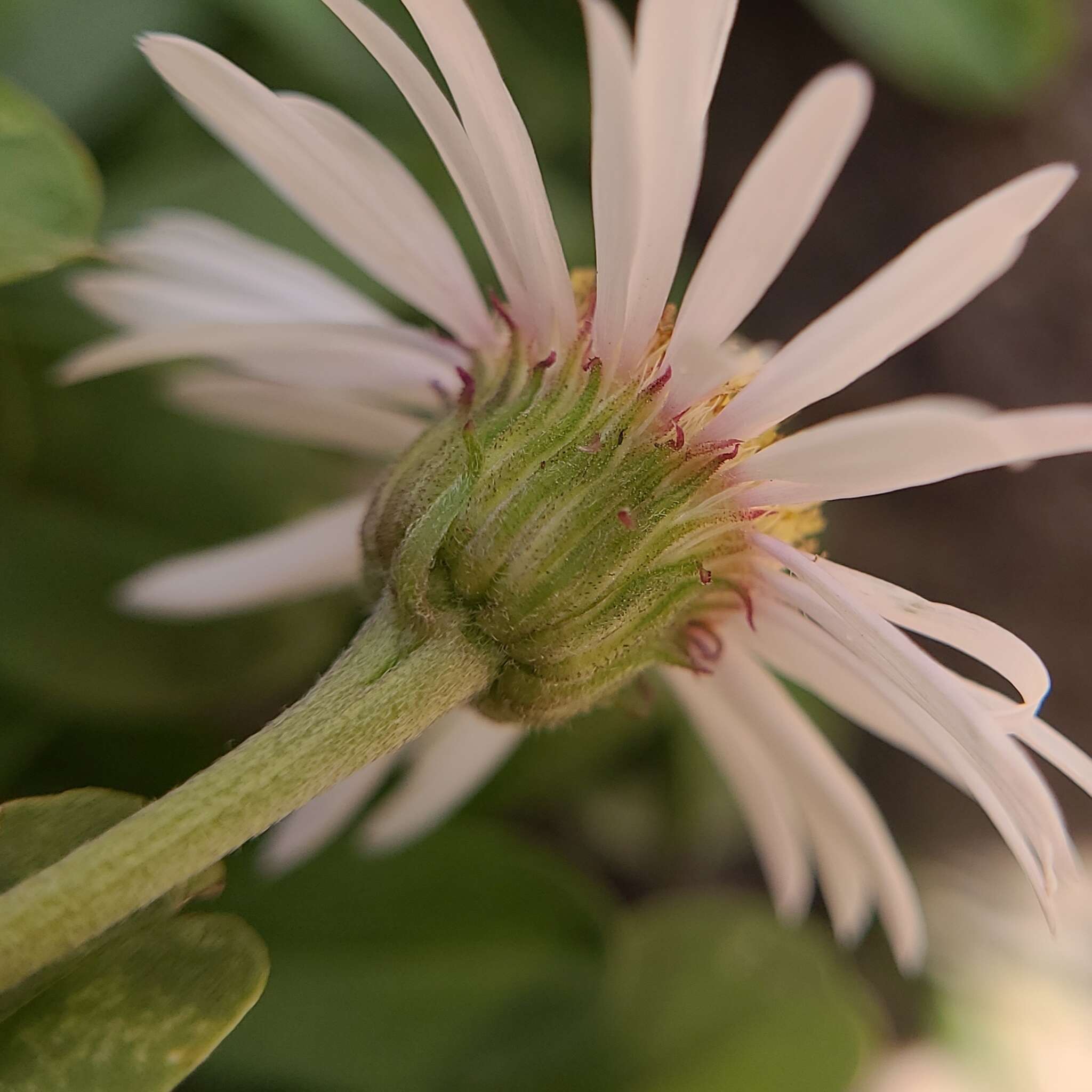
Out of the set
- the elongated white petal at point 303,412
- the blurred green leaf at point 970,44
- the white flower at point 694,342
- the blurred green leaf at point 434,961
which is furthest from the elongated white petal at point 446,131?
the blurred green leaf at point 970,44

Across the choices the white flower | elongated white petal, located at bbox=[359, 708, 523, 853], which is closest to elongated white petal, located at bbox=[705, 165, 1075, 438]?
the white flower

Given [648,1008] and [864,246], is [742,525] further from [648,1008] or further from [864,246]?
[864,246]

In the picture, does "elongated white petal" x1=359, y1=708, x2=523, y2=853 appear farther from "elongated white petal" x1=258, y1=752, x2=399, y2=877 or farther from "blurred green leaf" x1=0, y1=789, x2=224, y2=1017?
"blurred green leaf" x1=0, y1=789, x2=224, y2=1017

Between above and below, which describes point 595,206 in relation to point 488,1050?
above

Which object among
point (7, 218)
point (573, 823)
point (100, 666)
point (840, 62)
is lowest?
point (573, 823)

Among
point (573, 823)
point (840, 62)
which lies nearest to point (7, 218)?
point (573, 823)
